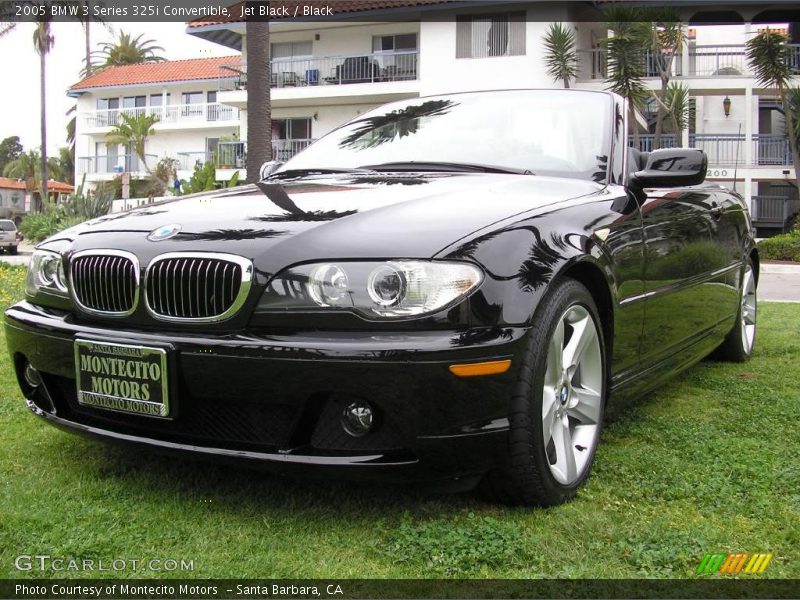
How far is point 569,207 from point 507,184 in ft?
0.93

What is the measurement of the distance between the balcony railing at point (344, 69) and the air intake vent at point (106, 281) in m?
25.4

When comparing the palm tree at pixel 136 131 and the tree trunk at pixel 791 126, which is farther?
the palm tree at pixel 136 131

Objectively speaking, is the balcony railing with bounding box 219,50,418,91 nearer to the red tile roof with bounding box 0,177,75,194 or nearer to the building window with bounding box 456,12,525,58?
the building window with bounding box 456,12,525,58

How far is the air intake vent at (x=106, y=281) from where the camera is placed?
101 inches

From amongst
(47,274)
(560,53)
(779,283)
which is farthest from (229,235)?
(560,53)

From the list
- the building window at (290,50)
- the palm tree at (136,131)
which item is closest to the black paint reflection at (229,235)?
the building window at (290,50)

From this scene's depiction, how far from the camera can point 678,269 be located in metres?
3.60

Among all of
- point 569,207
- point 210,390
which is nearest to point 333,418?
point 210,390

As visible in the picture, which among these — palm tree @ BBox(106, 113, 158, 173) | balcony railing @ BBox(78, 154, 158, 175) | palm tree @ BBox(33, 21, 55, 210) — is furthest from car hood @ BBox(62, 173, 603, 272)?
palm tree @ BBox(33, 21, 55, 210)

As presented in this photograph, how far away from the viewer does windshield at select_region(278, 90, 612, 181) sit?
11.5 ft

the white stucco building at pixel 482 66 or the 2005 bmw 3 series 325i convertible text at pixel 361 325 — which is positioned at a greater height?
the white stucco building at pixel 482 66

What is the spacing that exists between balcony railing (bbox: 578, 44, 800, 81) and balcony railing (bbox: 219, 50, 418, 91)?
18.0 feet

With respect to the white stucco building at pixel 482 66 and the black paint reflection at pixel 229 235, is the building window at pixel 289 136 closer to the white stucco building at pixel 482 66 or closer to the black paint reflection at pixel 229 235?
the white stucco building at pixel 482 66

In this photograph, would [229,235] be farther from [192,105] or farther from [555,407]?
[192,105]
